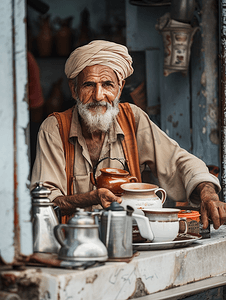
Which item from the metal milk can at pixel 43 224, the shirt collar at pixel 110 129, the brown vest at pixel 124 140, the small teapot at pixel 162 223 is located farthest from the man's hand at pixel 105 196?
the shirt collar at pixel 110 129

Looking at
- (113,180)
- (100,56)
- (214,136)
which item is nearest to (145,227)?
(113,180)

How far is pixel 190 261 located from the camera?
6.97ft

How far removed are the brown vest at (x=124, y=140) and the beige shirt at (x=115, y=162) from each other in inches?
1.3

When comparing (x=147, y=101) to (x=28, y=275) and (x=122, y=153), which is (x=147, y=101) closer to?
(x=122, y=153)

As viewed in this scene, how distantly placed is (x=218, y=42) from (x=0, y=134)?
3053 mm

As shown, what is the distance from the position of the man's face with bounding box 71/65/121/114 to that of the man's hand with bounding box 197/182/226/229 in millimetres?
961

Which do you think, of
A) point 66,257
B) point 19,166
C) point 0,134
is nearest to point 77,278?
point 66,257

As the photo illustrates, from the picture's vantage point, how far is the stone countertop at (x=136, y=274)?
5.34ft

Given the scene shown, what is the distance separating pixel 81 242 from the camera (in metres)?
1.72

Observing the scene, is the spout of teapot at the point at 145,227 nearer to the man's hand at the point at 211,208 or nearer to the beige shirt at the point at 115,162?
the man's hand at the point at 211,208

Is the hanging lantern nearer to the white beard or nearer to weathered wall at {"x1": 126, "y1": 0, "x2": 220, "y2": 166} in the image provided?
weathered wall at {"x1": 126, "y1": 0, "x2": 220, "y2": 166}

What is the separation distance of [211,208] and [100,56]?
51.4 inches

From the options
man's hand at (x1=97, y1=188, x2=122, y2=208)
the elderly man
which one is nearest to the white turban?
the elderly man

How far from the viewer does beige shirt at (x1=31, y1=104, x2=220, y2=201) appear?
2947mm
